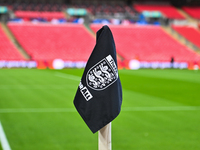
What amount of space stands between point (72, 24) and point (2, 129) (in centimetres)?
3914

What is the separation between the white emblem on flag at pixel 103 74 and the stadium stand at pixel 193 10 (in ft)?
176

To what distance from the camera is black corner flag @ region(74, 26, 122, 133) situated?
3.11 m

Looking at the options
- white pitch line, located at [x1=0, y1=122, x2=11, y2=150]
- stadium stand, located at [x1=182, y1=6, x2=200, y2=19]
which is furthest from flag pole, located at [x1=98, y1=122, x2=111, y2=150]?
stadium stand, located at [x1=182, y1=6, x2=200, y2=19]

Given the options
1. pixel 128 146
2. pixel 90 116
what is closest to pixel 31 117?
pixel 128 146

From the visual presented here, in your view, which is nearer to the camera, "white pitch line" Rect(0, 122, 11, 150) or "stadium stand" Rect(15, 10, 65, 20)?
"white pitch line" Rect(0, 122, 11, 150)

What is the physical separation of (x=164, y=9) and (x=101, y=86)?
5444 centimetres

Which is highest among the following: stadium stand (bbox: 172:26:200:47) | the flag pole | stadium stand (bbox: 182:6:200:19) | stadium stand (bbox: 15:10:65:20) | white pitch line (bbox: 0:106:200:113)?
the flag pole

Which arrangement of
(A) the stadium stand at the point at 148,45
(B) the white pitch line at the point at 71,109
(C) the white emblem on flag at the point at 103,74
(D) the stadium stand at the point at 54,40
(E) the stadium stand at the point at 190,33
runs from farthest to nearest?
(E) the stadium stand at the point at 190,33, (A) the stadium stand at the point at 148,45, (D) the stadium stand at the point at 54,40, (B) the white pitch line at the point at 71,109, (C) the white emblem on flag at the point at 103,74

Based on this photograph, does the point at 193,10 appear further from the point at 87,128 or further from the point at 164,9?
the point at 87,128

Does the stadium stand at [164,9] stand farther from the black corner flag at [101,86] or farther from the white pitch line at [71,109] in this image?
the black corner flag at [101,86]

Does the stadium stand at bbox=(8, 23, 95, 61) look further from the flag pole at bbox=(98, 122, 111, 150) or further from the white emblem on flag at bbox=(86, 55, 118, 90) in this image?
the white emblem on flag at bbox=(86, 55, 118, 90)

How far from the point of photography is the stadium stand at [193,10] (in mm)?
54688

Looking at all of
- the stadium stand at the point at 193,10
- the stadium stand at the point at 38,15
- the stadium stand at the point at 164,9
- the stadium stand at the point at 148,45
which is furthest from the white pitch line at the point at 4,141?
the stadium stand at the point at 193,10

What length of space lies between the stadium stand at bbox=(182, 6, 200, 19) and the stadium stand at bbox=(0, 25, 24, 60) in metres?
30.2
